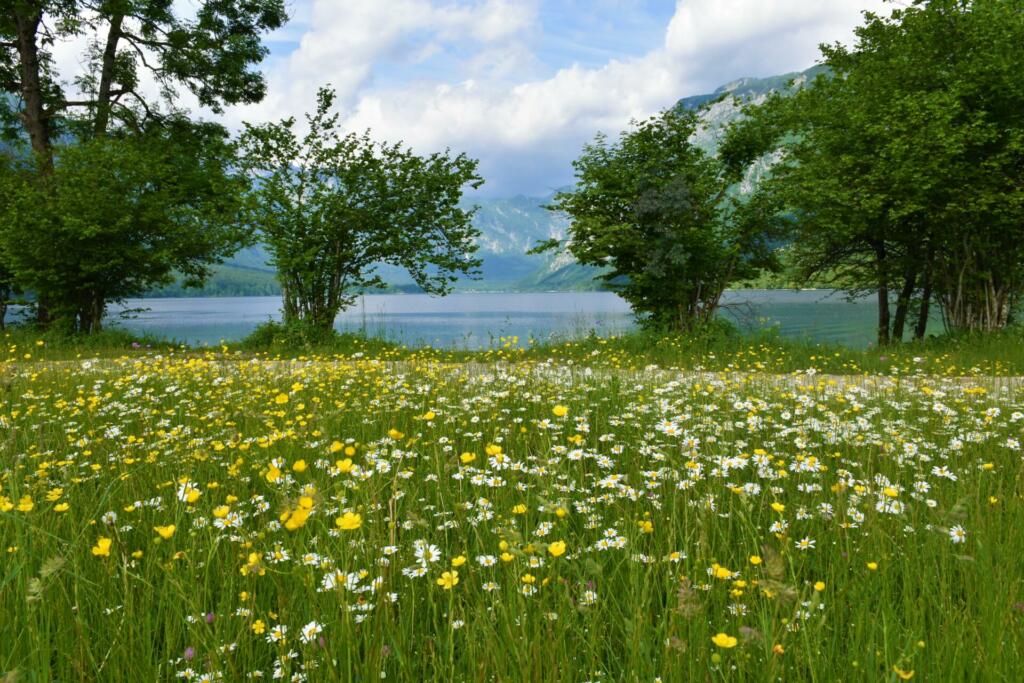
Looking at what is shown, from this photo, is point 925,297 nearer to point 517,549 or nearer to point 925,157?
point 925,157

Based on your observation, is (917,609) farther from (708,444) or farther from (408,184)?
(408,184)

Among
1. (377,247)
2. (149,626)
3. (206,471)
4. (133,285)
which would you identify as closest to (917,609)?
(149,626)

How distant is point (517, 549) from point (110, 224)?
65.0 feet

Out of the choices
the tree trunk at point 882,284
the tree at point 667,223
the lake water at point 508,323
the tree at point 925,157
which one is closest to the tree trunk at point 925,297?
the tree at point 925,157

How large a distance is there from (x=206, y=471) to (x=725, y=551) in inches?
132

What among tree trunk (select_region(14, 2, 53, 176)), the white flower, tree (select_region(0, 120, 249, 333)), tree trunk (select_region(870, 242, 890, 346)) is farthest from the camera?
tree trunk (select_region(14, 2, 53, 176))

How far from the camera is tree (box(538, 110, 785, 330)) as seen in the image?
1553 centimetres

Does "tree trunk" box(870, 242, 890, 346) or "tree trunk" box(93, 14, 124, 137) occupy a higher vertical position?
"tree trunk" box(93, 14, 124, 137)

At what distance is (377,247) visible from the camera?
664 inches

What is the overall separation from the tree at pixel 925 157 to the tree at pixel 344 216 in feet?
27.7

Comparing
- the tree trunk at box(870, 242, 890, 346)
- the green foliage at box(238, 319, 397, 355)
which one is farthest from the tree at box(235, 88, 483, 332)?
the tree trunk at box(870, 242, 890, 346)

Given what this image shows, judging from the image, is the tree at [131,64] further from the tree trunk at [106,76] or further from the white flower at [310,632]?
the white flower at [310,632]

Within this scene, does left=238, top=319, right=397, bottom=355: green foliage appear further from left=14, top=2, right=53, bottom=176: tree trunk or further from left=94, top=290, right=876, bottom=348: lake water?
left=14, top=2, right=53, bottom=176: tree trunk

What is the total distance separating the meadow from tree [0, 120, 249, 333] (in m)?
13.6
